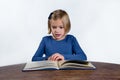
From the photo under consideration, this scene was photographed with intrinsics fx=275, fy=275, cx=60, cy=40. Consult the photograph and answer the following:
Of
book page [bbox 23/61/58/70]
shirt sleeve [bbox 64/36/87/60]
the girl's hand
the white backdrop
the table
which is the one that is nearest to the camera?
the table

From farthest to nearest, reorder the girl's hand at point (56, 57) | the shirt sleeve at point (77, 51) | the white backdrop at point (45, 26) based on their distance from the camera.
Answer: the white backdrop at point (45, 26)
the shirt sleeve at point (77, 51)
the girl's hand at point (56, 57)

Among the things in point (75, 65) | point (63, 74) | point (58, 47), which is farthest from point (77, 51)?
point (63, 74)

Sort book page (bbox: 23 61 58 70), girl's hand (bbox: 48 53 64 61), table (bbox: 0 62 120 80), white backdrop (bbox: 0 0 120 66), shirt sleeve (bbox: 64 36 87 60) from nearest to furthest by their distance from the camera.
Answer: table (bbox: 0 62 120 80), book page (bbox: 23 61 58 70), girl's hand (bbox: 48 53 64 61), shirt sleeve (bbox: 64 36 87 60), white backdrop (bbox: 0 0 120 66)

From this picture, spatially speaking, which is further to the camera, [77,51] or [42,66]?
[77,51]

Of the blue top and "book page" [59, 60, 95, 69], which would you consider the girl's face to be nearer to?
the blue top

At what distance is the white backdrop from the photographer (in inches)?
100

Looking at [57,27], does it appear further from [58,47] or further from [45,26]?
[45,26]

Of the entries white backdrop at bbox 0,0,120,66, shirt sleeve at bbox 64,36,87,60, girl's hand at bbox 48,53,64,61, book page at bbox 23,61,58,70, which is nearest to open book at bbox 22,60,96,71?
book page at bbox 23,61,58,70

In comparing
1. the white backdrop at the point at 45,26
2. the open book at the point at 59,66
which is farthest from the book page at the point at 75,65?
the white backdrop at the point at 45,26

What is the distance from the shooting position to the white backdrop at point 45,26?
2.55 meters

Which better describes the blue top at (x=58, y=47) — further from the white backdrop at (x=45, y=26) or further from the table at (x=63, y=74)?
the white backdrop at (x=45, y=26)

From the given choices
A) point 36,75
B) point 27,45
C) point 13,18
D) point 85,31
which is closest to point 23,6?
point 13,18

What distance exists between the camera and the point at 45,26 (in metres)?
2.60

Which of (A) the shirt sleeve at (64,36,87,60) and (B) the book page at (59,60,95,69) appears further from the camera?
(A) the shirt sleeve at (64,36,87,60)
